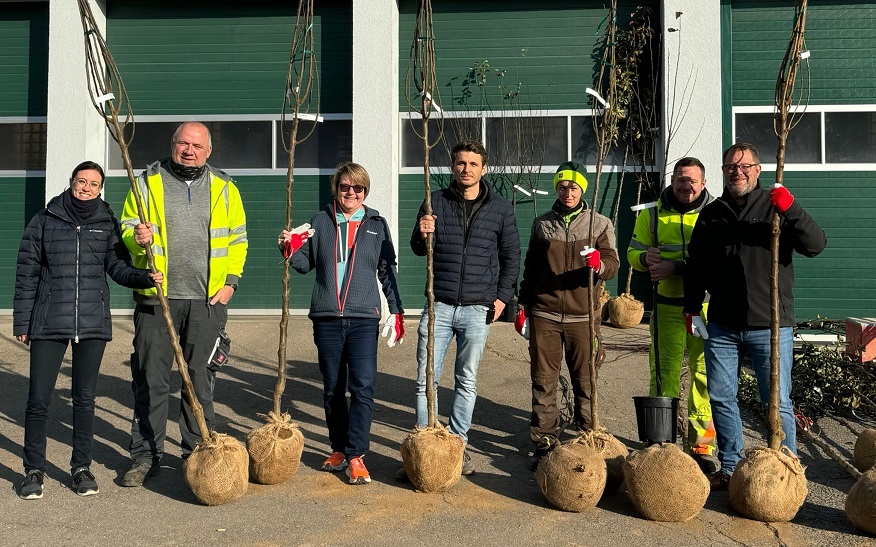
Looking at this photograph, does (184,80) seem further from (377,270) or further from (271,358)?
(377,270)

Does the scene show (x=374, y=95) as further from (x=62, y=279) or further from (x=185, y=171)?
(x=62, y=279)

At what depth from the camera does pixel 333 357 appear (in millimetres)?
5453

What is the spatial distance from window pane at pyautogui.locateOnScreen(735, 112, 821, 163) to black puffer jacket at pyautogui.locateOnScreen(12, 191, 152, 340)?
322 inches

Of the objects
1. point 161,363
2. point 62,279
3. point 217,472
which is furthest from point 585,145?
point 217,472

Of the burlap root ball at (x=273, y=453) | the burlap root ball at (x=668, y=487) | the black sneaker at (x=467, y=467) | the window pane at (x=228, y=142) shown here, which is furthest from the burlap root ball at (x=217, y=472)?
the window pane at (x=228, y=142)

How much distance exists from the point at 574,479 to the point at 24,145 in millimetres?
9816

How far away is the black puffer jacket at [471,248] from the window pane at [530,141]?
559 cm

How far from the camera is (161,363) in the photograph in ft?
17.8

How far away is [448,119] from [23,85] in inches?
226

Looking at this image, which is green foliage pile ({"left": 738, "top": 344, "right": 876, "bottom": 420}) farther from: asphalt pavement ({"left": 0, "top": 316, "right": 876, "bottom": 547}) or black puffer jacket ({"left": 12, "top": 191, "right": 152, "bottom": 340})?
black puffer jacket ({"left": 12, "top": 191, "right": 152, "bottom": 340})

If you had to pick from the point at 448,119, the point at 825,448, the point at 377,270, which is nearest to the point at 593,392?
the point at 377,270

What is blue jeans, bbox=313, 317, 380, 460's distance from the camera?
536cm

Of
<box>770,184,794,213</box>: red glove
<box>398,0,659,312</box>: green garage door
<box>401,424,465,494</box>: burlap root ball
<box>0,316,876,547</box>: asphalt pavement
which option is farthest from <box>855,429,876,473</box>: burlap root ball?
<box>398,0,659,312</box>: green garage door

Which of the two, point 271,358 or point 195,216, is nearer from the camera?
point 195,216
